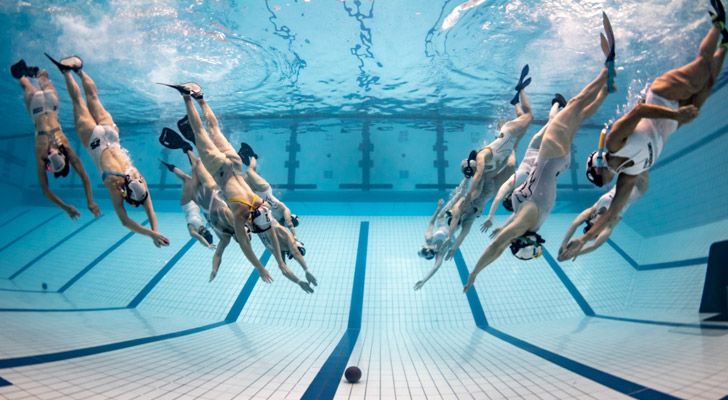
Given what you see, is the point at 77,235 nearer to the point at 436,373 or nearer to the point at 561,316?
the point at 436,373

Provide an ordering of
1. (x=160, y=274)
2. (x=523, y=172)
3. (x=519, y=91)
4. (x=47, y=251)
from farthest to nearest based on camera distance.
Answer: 1. (x=47, y=251)
2. (x=160, y=274)
3. (x=519, y=91)
4. (x=523, y=172)

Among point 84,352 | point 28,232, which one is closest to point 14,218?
point 28,232

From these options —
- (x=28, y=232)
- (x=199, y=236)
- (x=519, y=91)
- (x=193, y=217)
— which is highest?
(x=519, y=91)

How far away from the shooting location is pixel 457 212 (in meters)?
6.50

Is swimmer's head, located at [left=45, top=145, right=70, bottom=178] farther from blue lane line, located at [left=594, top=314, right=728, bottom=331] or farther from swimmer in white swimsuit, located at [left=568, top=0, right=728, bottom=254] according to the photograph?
blue lane line, located at [left=594, top=314, right=728, bottom=331]

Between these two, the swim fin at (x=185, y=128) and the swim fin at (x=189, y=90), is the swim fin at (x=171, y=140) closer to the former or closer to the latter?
the swim fin at (x=185, y=128)

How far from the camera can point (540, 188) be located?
4492mm

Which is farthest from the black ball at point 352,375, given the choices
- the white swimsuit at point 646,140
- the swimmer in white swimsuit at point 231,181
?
the white swimsuit at point 646,140

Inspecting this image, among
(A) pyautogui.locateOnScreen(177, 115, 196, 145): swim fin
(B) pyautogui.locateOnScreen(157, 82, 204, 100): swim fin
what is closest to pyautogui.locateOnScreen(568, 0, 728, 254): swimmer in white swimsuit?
(B) pyautogui.locateOnScreen(157, 82, 204, 100): swim fin

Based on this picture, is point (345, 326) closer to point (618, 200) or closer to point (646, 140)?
point (618, 200)

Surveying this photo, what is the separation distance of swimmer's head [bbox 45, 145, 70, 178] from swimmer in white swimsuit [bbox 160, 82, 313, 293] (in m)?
1.82

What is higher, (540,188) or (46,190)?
(540,188)

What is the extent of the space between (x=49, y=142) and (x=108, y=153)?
937 mm

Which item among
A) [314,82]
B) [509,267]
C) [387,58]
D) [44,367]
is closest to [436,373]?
[44,367]
